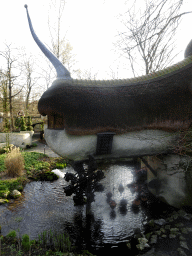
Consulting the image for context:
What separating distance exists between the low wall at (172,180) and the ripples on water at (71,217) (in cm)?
89

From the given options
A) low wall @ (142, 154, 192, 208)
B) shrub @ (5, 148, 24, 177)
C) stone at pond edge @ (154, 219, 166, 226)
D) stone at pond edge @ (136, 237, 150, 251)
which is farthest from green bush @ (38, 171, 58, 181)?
stone at pond edge @ (136, 237, 150, 251)

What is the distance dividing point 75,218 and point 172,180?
2891 mm

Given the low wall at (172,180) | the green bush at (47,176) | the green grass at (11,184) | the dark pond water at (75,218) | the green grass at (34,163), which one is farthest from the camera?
the green grass at (34,163)

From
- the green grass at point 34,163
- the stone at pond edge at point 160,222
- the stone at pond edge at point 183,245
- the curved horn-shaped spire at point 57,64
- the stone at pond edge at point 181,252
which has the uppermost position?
the curved horn-shaped spire at point 57,64

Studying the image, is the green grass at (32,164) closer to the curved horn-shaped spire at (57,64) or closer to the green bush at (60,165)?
the green bush at (60,165)

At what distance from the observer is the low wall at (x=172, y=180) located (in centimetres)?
477

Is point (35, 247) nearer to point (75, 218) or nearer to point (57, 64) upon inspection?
point (75, 218)

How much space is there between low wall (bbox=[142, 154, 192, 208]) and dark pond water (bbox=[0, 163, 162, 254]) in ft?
2.60

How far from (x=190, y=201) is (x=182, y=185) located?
0.42 meters

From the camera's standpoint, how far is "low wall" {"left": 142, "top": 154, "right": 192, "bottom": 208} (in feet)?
15.6

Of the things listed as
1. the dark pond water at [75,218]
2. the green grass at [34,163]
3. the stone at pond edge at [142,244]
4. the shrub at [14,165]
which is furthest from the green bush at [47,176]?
the stone at pond edge at [142,244]

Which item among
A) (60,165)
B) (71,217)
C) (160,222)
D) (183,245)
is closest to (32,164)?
(60,165)

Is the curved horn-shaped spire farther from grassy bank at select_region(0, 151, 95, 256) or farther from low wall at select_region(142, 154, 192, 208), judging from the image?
low wall at select_region(142, 154, 192, 208)

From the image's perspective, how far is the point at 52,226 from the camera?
4.37 meters
